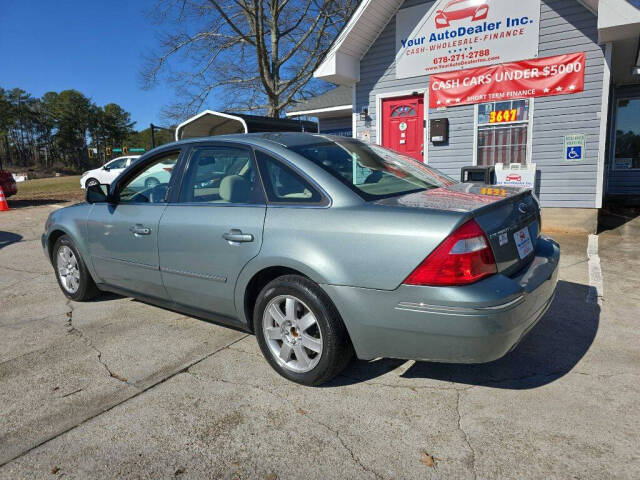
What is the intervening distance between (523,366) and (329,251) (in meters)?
1.56

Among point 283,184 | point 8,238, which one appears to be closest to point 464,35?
point 283,184

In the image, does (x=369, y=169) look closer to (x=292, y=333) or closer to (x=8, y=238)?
(x=292, y=333)

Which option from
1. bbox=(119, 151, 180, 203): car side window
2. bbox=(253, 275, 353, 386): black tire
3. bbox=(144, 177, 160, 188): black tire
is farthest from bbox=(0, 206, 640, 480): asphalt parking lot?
bbox=(144, 177, 160, 188): black tire

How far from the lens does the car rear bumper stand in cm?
226

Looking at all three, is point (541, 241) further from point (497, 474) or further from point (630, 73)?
point (630, 73)

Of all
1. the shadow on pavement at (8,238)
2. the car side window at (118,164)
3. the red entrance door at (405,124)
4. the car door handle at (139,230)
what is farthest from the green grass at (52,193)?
the car door handle at (139,230)

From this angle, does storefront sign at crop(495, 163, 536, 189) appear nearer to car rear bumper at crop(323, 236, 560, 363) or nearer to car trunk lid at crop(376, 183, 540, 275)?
car trunk lid at crop(376, 183, 540, 275)

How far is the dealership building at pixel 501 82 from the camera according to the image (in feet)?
25.3

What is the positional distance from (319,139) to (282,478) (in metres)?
2.23

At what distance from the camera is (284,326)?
113 inches

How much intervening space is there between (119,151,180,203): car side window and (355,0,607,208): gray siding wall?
679cm

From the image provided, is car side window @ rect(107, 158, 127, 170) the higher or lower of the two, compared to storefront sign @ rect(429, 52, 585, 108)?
lower

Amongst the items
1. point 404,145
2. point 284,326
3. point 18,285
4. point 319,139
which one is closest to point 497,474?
point 284,326

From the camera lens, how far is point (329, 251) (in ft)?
8.48
